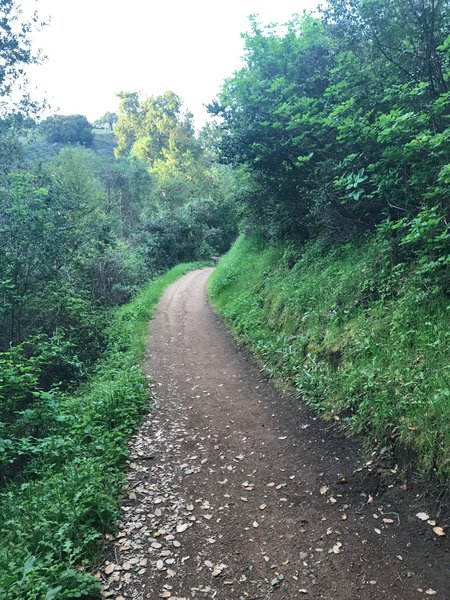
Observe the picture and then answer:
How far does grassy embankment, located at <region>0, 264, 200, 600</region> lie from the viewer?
3.59m

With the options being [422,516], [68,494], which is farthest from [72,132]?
[422,516]

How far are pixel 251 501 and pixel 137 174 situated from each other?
43873 millimetres

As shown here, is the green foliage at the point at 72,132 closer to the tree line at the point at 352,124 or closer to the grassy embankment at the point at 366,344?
the tree line at the point at 352,124

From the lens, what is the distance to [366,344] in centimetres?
611

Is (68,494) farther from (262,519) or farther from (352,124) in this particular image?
(352,124)

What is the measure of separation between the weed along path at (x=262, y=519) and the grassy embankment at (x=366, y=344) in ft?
1.70

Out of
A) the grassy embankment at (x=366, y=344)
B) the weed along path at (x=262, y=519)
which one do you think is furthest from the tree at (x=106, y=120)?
the weed along path at (x=262, y=519)

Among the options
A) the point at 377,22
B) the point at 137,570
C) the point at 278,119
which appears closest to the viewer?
the point at 137,570

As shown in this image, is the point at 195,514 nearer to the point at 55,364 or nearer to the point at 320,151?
the point at 55,364

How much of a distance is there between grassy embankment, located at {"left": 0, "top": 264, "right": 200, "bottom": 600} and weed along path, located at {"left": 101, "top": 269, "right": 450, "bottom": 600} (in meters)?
0.31

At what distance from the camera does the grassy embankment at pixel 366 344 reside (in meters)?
4.52

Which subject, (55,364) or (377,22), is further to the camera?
(55,364)

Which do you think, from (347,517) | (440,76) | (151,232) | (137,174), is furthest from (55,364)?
(137,174)

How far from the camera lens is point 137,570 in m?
3.89
